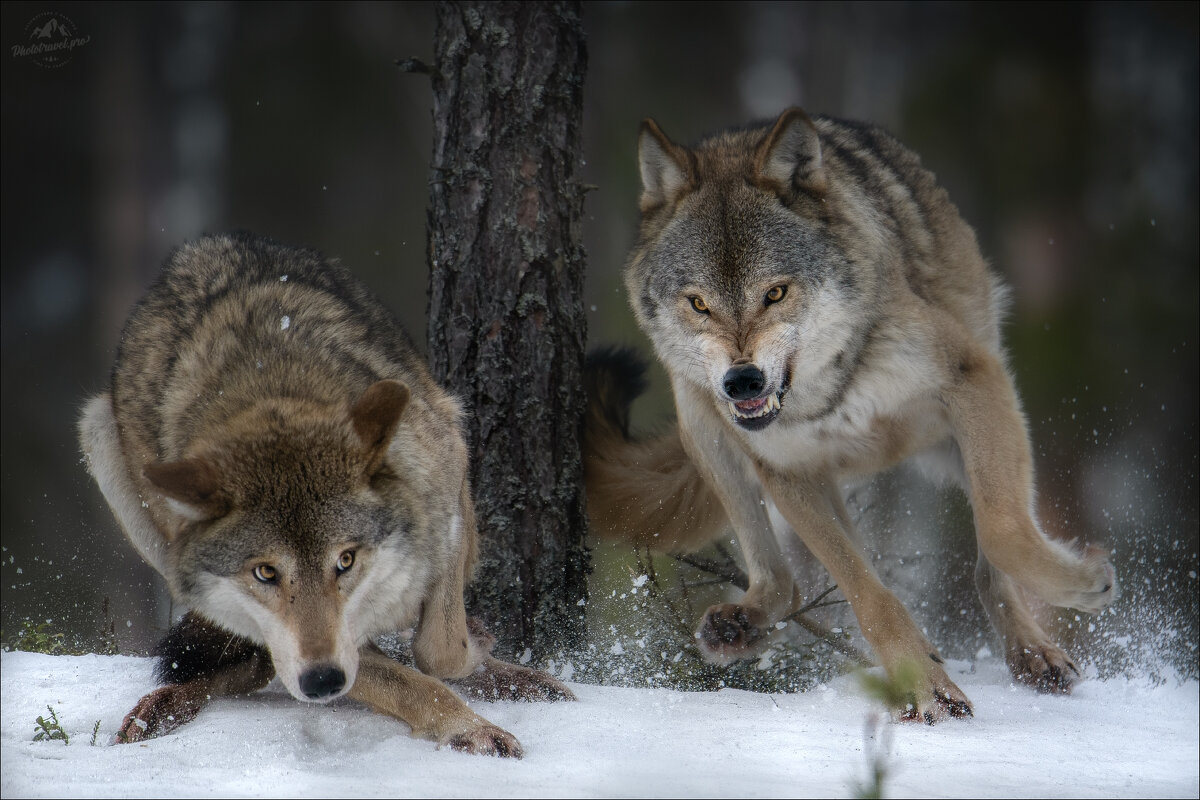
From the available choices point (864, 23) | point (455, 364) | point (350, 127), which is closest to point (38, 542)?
point (455, 364)

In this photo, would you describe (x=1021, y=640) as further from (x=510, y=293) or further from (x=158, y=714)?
(x=158, y=714)

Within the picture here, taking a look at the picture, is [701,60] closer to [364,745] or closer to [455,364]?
[455,364]

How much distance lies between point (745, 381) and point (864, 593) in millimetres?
980

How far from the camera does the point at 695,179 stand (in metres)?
3.94

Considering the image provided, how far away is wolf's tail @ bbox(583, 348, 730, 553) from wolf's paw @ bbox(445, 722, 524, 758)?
76.3 inches

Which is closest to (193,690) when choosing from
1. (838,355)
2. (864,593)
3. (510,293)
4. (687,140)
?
(510,293)

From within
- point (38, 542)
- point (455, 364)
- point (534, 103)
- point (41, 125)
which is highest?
point (41, 125)

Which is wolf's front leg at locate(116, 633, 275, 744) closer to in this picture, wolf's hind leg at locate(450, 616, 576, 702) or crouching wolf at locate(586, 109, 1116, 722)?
wolf's hind leg at locate(450, 616, 576, 702)

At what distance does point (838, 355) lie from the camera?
3699 mm

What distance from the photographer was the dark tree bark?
4.30 m

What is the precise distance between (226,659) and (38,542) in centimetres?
390

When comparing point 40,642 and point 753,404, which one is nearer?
point 753,404

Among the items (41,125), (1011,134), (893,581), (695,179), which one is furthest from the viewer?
(1011,134)

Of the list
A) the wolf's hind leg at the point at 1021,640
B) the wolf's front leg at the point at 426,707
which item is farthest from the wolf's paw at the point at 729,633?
the wolf's front leg at the point at 426,707
